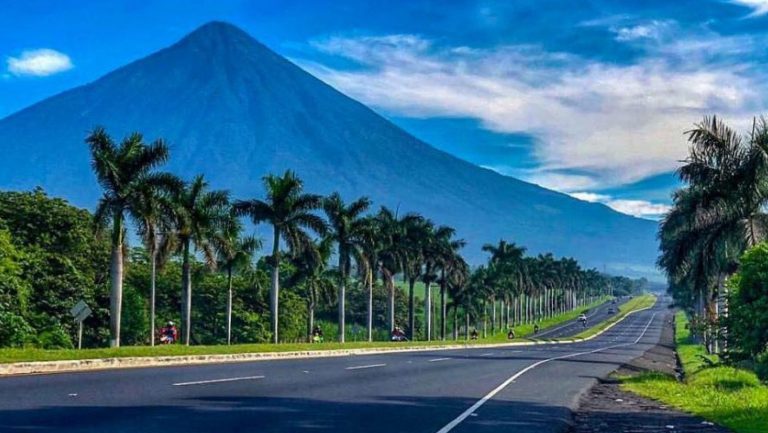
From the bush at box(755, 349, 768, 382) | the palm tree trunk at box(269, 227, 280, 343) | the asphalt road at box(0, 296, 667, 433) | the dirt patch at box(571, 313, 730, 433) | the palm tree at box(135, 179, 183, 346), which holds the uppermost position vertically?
the palm tree at box(135, 179, 183, 346)

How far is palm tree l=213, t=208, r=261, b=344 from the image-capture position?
49250 millimetres

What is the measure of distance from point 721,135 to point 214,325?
49.9 metres

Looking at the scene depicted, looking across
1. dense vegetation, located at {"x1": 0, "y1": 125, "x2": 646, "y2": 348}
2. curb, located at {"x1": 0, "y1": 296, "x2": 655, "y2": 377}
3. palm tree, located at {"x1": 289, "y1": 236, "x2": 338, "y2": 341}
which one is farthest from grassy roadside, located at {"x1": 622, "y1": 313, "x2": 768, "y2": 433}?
palm tree, located at {"x1": 289, "y1": 236, "x2": 338, "y2": 341}

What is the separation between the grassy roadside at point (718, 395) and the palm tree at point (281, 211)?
78.7 ft

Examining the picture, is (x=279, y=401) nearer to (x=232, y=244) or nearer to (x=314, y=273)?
(x=232, y=244)

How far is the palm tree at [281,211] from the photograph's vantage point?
160 feet

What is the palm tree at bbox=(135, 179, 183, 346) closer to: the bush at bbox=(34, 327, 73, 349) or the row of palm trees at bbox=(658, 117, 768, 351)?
the bush at bbox=(34, 327, 73, 349)

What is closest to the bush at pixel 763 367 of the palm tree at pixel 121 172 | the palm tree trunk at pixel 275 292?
the palm tree at pixel 121 172

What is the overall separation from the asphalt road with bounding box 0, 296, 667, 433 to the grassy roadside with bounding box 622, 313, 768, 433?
2149mm

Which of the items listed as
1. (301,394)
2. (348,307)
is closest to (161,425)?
(301,394)

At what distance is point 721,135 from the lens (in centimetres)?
3075

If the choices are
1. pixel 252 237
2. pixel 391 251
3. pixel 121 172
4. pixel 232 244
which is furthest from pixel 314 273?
pixel 121 172

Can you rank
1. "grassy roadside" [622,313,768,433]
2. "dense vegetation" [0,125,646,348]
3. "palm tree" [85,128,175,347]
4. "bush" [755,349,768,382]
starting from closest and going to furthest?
"grassy roadside" [622,313,768,433] → "bush" [755,349,768,382] → "palm tree" [85,128,175,347] → "dense vegetation" [0,125,646,348]

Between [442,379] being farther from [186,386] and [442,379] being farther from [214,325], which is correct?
[214,325]
